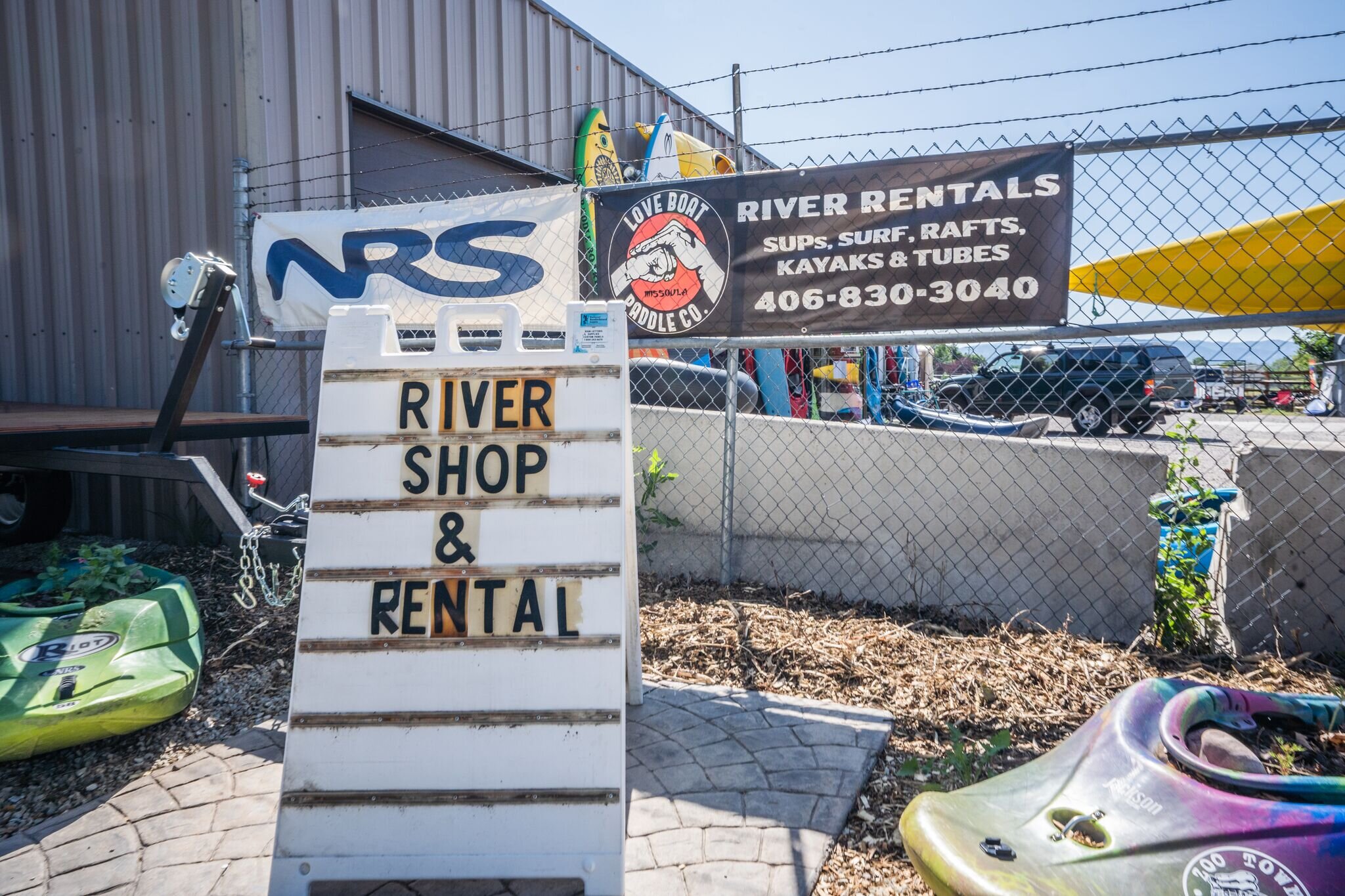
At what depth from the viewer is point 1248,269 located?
4148 mm

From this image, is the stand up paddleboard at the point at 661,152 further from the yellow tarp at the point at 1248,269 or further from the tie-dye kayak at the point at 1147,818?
the tie-dye kayak at the point at 1147,818

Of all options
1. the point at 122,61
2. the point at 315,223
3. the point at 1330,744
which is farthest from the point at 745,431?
the point at 122,61

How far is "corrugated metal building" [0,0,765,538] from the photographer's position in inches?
219

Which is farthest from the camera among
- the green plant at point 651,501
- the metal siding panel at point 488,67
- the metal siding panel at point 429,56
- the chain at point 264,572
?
the metal siding panel at point 488,67

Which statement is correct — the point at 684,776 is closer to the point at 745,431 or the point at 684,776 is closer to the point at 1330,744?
the point at 1330,744

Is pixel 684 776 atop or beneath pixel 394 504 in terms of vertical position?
beneath

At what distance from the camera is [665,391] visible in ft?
18.5

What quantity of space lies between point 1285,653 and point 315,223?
18.5 ft

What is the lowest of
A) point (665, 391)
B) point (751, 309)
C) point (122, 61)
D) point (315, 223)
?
point (665, 391)

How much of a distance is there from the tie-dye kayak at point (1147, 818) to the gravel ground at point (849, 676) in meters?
0.33

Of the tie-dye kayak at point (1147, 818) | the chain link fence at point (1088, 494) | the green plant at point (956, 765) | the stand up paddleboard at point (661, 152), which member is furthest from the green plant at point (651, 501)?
the stand up paddleboard at point (661, 152)

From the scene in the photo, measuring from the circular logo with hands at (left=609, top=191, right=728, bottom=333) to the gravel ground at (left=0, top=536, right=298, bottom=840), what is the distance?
2.38 meters

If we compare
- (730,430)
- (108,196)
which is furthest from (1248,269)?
(108,196)

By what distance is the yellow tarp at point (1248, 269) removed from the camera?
3180 mm
